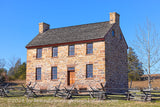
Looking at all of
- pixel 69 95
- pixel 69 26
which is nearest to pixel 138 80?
pixel 69 26

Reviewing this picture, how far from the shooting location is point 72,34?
29.7 metres

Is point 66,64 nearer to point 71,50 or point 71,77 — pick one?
point 71,77

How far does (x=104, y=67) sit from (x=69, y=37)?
6.06 meters

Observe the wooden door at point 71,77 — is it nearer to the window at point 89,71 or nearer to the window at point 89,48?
the window at point 89,71

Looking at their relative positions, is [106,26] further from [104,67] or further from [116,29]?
[104,67]

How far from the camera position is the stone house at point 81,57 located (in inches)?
1043

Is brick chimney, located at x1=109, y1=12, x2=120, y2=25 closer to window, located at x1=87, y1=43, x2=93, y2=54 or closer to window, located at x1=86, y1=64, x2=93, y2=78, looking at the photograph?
window, located at x1=87, y1=43, x2=93, y2=54

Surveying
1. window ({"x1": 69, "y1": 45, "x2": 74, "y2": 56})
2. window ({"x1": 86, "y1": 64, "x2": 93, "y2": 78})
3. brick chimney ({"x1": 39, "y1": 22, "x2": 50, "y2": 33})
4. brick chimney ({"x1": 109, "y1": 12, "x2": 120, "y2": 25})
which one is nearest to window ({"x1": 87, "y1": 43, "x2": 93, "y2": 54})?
window ({"x1": 86, "y1": 64, "x2": 93, "y2": 78})

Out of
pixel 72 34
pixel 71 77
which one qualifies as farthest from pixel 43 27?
A: pixel 71 77

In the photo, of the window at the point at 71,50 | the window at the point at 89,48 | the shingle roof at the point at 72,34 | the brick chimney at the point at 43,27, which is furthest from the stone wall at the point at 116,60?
the brick chimney at the point at 43,27

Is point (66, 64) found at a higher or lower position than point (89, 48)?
lower

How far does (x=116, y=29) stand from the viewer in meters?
29.2

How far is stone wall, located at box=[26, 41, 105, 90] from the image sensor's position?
1033 inches

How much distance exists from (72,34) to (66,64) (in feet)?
12.4
